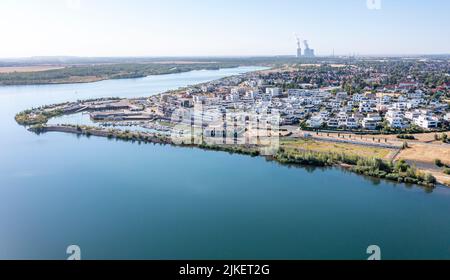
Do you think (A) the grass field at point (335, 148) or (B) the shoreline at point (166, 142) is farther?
(A) the grass field at point (335, 148)

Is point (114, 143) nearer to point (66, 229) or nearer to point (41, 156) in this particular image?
point (41, 156)

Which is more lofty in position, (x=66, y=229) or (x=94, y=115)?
→ (x=94, y=115)

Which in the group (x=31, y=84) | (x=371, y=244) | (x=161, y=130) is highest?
(x=31, y=84)

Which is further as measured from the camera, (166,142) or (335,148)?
(166,142)

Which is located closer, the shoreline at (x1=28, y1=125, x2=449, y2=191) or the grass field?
the shoreline at (x1=28, y1=125, x2=449, y2=191)

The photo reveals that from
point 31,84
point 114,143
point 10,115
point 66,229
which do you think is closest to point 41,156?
→ point 114,143
